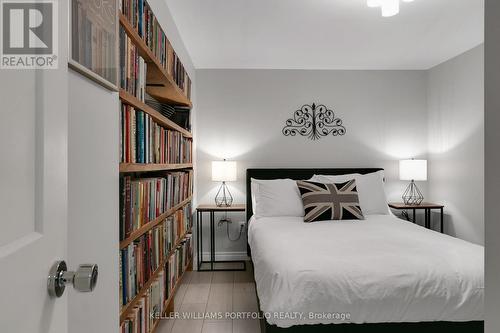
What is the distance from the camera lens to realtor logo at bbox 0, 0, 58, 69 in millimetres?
509

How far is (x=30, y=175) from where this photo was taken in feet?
1.81

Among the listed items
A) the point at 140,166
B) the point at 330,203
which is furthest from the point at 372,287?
the point at 330,203

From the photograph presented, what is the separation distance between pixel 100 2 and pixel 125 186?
76 centimetres

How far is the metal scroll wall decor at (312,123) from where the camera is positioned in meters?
4.14

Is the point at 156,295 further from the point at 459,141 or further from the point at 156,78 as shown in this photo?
the point at 459,141

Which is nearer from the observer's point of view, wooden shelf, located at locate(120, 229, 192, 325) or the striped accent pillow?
wooden shelf, located at locate(120, 229, 192, 325)

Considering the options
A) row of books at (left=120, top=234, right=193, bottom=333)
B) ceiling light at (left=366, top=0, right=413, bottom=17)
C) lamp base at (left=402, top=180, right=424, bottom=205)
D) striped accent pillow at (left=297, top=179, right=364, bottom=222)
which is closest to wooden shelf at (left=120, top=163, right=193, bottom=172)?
row of books at (left=120, top=234, right=193, bottom=333)

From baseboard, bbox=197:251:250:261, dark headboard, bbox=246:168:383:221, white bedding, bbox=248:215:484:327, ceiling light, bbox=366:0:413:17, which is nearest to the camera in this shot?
white bedding, bbox=248:215:484:327

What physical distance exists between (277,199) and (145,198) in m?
1.86

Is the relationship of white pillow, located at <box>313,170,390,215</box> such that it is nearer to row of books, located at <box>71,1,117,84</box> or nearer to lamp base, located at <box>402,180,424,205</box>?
lamp base, located at <box>402,180,424,205</box>

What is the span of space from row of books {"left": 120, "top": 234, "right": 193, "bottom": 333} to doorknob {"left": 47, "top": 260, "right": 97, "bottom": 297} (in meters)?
0.91

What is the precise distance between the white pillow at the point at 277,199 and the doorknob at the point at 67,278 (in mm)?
2822

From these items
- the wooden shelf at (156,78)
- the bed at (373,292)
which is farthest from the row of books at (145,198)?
the bed at (373,292)

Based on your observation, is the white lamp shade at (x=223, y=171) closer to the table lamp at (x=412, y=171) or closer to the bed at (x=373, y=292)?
the bed at (x=373, y=292)
